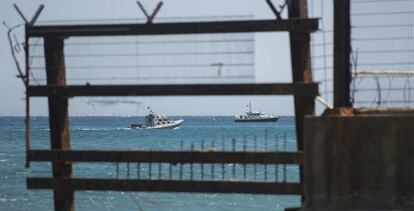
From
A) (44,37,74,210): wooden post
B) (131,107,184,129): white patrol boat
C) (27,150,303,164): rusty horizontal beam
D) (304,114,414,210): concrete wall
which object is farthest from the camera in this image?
(131,107,184,129): white patrol boat

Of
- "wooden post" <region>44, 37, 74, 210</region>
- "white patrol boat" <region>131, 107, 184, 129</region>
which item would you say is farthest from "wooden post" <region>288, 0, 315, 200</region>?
"white patrol boat" <region>131, 107, 184, 129</region>

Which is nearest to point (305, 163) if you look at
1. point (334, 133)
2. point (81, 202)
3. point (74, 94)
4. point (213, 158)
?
point (334, 133)

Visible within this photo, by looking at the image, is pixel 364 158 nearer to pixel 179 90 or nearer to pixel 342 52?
pixel 342 52

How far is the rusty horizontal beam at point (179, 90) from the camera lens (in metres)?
11.4

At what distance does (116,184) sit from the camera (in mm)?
11766

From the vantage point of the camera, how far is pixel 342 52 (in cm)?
1139

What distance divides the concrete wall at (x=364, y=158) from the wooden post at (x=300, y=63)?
602mm

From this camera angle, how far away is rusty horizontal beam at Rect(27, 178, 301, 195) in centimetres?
1140

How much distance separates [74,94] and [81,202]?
25.6m

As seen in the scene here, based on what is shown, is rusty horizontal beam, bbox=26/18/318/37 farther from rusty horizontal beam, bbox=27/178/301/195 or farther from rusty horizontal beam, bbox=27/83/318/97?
rusty horizontal beam, bbox=27/178/301/195

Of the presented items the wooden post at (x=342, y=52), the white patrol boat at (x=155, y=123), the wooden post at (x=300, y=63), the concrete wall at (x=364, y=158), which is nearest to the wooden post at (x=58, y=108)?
the wooden post at (x=300, y=63)

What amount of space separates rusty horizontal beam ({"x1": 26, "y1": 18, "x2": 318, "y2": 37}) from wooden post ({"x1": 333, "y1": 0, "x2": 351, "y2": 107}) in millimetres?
302

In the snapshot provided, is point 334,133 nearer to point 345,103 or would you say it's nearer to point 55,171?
point 345,103

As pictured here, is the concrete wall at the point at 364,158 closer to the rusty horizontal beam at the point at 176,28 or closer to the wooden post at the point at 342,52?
the wooden post at the point at 342,52
